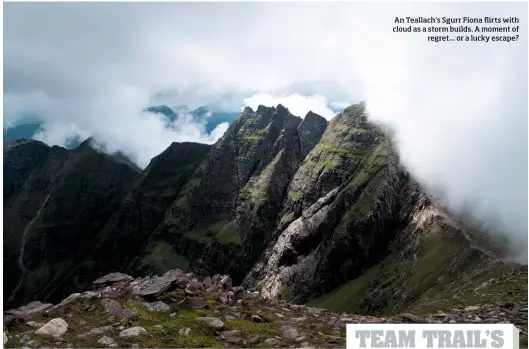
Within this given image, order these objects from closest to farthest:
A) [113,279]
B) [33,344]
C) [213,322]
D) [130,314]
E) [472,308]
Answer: [33,344], [213,322], [130,314], [472,308], [113,279]

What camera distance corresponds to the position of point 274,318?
26141 mm

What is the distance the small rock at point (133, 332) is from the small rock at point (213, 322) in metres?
3.04

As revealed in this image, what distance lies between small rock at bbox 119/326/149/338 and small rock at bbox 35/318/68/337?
2.94 metres

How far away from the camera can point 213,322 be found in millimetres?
24000

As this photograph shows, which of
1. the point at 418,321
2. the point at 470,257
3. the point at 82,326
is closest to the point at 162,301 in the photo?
the point at 82,326

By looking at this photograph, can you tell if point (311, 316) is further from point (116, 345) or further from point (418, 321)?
point (116, 345)

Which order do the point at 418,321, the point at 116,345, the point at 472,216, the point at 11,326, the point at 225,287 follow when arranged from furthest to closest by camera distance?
the point at 472,216, the point at 225,287, the point at 418,321, the point at 11,326, the point at 116,345

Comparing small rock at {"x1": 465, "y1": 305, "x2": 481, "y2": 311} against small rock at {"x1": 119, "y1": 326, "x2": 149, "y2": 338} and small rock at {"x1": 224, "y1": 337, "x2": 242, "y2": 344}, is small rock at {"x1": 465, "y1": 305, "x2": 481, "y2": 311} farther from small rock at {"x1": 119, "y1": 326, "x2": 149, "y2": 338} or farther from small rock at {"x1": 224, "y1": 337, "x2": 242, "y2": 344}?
small rock at {"x1": 119, "y1": 326, "x2": 149, "y2": 338}

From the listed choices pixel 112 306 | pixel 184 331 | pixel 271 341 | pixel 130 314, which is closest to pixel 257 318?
pixel 271 341

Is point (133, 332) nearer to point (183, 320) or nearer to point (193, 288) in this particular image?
point (183, 320)

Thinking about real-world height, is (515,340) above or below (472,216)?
below

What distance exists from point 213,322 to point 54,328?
7643 mm

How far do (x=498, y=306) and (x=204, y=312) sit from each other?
657 inches

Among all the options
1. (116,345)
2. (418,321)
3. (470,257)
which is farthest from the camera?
(470,257)
